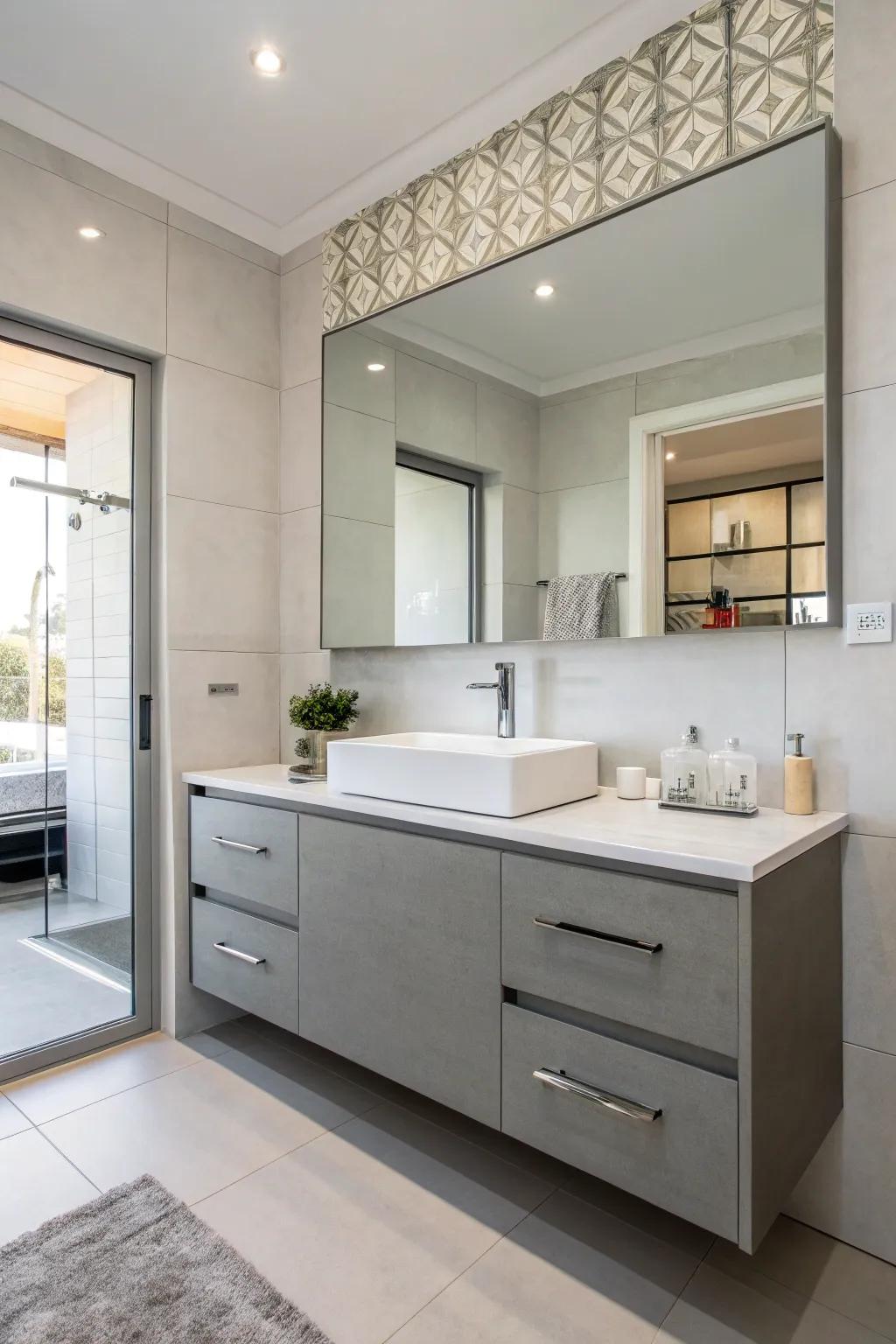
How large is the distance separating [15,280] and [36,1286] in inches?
92.9

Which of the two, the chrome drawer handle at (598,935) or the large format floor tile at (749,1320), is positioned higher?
the chrome drawer handle at (598,935)

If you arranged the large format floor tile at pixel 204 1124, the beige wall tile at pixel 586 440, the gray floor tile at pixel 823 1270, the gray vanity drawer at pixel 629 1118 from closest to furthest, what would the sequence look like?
the gray vanity drawer at pixel 629 1118 → the gray floor tile at pixel 823 1270 → the large format floor tile at pixel 204 1124 → the beige wall tile at pixel 586 440

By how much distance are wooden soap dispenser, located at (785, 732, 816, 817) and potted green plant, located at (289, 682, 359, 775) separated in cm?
132

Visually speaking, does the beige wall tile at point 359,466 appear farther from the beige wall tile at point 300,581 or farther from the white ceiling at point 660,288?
the white ceiling at point 660,288

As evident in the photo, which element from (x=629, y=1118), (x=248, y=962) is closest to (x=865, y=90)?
(x=629, y=1118)

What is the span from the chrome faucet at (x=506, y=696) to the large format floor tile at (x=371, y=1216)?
1024 millimetres

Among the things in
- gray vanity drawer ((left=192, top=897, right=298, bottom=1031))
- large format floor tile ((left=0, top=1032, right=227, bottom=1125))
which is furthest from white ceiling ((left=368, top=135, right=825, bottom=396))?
Answer: large format floor tile ((left=0, top=1032, right=227, bottom=1125))

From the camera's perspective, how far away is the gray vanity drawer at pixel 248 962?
2.14m

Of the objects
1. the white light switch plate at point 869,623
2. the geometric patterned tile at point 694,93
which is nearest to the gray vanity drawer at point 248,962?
the white light switch plate at point 869,623

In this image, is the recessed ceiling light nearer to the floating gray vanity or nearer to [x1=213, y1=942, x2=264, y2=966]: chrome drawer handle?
the floating gray vanity

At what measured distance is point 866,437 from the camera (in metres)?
1.63

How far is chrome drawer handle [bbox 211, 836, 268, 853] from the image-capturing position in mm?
2229

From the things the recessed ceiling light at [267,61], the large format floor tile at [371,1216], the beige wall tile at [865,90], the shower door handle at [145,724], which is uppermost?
the recessed ceiling light at [267,61]

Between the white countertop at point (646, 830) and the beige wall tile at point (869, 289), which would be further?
the beige wall tile at point (869, 289)
